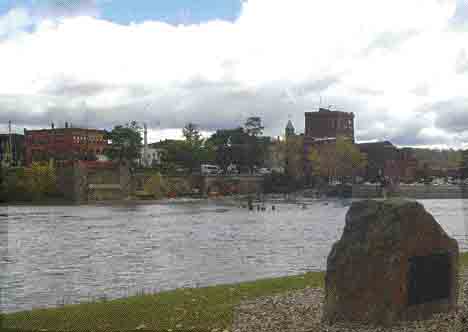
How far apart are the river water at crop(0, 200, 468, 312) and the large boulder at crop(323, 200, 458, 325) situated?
38.0 feet

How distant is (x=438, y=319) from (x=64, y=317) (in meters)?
8.04

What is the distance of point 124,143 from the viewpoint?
167 meters

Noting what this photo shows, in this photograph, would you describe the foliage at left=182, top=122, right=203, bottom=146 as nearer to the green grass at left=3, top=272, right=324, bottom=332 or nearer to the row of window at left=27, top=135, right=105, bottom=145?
the row of window at left=27, top=135, right=105, bottom=145

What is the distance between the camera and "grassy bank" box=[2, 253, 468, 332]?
1349 cm

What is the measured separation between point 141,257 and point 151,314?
70.8ft

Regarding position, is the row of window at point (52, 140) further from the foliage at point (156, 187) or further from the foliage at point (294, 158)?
the foliage at point (294, 158)

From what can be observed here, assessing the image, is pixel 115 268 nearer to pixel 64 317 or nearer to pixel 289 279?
pixel 289 279

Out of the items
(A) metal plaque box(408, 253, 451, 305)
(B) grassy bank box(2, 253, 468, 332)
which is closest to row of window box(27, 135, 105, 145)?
(B) grassy bank box(2, 253, 468, 332)

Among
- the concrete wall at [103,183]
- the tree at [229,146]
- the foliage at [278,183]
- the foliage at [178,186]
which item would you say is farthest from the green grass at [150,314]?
the tree at [229,146]

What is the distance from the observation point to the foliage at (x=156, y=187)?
5736 inches

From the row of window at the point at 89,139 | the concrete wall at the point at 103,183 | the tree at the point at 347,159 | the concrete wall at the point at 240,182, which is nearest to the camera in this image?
the concrete wall at the point at 103,183

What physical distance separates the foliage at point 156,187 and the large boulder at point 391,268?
435 feet

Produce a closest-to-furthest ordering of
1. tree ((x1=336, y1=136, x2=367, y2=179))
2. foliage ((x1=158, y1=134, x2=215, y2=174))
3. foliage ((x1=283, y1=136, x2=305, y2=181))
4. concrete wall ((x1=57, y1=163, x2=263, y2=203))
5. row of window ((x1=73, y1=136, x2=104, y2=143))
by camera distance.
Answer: concrete wall ((x1=57, y1=163, x2=263, y2=203)) < foliage ((x1=158, y1=134, x2=215, y2=174)) < tree ((x1=336, y1=136, x2=367, y2=179)) < foliage ((x1=283, y1=136, x2=305, y2=181)) < row of window ((x1=73, y1=136, x2=104, y2=143))

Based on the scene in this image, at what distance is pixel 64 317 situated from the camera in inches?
568
